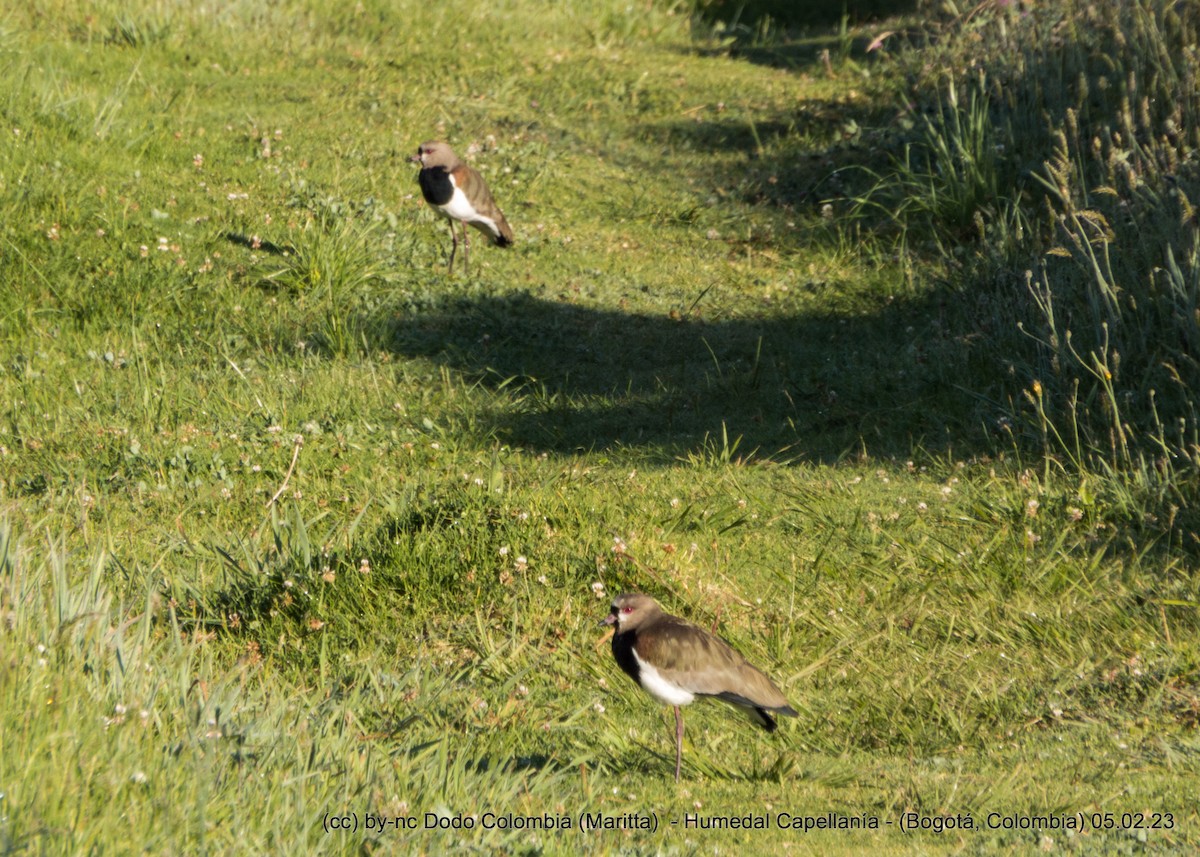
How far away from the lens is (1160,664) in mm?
5957

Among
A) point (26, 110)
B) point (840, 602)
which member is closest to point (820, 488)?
point (840, 602)

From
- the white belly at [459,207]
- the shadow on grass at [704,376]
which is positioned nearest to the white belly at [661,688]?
the shadow on grass at [704,376]

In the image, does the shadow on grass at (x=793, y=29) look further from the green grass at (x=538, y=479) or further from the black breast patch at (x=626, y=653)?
the black breast patch at (x=626, y=653)

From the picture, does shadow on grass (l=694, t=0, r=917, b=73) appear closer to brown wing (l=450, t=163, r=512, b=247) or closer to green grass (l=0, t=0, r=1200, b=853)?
green grass (l=0, t=0, r=1200, b=853)

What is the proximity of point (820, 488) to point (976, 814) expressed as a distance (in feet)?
9.75

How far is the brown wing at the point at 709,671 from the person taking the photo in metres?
5.09

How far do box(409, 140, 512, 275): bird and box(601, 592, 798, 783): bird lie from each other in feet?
17.4

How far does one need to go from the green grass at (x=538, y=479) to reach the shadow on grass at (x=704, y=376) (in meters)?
0.04

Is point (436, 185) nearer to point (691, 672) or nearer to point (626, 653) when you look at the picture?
point (626, 653)

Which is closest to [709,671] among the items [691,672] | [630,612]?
[691,672]

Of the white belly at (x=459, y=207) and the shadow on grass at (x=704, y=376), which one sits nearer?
the shadow on grass at (x=704, y=376)

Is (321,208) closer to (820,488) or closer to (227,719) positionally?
(820,488)

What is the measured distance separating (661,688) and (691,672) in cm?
13

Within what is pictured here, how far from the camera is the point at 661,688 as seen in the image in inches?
203
